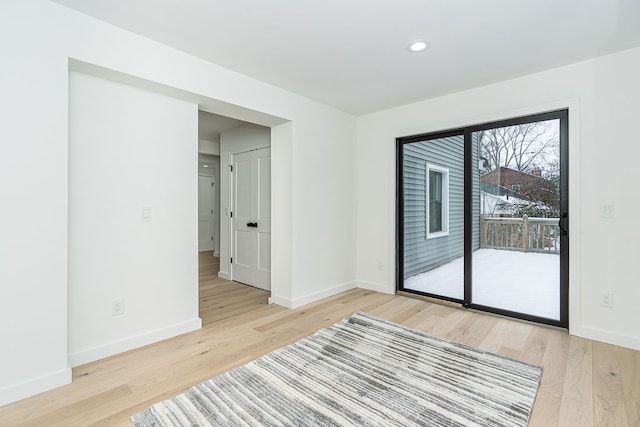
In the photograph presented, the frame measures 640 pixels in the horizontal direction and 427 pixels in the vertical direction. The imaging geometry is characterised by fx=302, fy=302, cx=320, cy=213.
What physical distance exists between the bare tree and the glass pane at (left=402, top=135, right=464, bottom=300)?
0.30m

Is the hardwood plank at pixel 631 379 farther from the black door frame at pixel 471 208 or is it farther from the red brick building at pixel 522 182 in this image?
the red brick building at pixel 522 182

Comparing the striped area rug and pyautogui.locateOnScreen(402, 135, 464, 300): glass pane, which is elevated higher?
pyautogui.locateOnScreen(402, 135, 464, 300): glass pane

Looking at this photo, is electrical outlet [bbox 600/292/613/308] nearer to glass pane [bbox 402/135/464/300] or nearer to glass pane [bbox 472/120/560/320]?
glass pane [bbox 472/120/560/320]

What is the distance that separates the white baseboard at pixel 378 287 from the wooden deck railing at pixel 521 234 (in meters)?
1.30

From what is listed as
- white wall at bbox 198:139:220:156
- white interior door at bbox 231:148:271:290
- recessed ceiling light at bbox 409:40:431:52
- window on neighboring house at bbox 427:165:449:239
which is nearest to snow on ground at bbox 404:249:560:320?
window on neighboring house at bbox 427:165:449:239

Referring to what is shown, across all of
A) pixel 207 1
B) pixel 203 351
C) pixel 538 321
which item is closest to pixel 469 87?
pixel 538 321

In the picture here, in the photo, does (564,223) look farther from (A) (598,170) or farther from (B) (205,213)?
(B) (205,213)

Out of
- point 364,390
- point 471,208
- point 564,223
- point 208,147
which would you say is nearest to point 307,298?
point 364,390

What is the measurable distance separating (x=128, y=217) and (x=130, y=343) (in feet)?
3.43

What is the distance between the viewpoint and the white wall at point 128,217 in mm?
2266

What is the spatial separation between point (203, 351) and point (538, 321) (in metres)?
Answer: 3.19

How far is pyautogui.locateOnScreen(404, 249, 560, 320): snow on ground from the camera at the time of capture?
303 cm

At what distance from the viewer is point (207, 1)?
196cm

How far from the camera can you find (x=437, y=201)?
3922 millimetres
